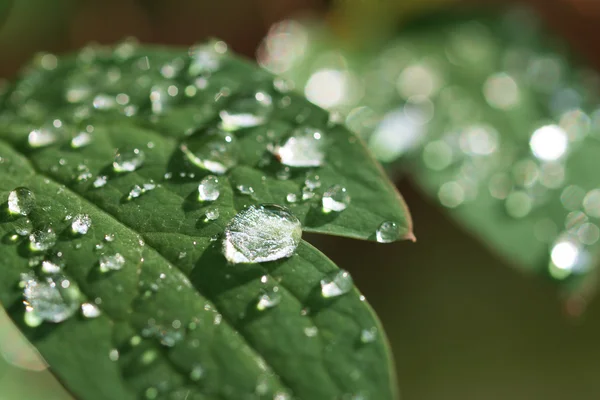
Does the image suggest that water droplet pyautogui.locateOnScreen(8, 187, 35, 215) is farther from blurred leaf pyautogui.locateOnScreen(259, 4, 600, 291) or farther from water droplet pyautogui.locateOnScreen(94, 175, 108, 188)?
blurred leaf pyautogui.locateOnScreen(259, 4, 600, 291)

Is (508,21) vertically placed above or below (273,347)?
above

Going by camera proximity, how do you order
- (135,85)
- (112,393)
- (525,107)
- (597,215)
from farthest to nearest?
(525,107), (597,215), (135,85), (112,393)

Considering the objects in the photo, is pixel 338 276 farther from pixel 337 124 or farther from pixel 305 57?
pixel 305 57

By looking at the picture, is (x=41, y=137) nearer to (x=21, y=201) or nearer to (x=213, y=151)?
(x=21, y=201)

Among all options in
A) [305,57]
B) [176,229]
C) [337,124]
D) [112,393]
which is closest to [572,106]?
[305,57]

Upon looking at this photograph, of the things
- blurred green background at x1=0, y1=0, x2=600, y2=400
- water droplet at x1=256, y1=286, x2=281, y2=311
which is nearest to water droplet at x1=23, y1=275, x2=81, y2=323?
water droplet at x1=256, y1=286, x2=281, y2=311

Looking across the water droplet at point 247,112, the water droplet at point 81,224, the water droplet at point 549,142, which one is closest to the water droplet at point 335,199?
the water droplet at point 247,112

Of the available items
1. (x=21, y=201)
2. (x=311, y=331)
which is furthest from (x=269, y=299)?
(x=21, y=201)

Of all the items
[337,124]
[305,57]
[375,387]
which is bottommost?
[305,57]
